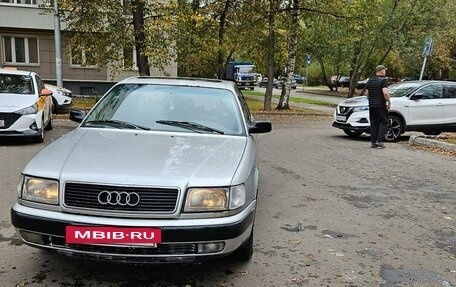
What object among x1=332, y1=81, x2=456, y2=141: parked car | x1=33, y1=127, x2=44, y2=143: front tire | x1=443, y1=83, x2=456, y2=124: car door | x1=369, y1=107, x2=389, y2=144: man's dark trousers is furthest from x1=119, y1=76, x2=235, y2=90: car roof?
x1=443, y1=83, x2=456, y2=124: car door

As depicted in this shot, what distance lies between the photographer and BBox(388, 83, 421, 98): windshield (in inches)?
502

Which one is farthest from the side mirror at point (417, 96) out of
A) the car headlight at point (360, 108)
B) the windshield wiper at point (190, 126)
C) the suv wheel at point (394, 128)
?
the windshield wiper at point (190, 126)

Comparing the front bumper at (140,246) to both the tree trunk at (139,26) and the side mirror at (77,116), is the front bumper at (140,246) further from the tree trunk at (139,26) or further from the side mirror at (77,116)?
the tree trunk at (139,26)

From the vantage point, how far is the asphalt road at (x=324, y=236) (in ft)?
12.3

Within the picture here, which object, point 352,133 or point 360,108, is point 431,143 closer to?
point 360,108

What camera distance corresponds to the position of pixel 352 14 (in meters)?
19.0

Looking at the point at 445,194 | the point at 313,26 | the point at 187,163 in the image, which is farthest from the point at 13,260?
the point at 313,26

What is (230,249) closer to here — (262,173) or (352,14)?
(262,173)

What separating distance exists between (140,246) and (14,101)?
7.75 meters

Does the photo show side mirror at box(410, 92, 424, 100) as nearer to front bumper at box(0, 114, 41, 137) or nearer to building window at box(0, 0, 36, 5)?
front bumper at box(0, 114, 41, 137)

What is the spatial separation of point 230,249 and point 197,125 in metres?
1.59

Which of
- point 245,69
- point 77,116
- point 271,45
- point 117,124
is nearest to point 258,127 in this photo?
point 117,124

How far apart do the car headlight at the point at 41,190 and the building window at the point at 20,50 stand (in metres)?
23.9

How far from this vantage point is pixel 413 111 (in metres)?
12.5
